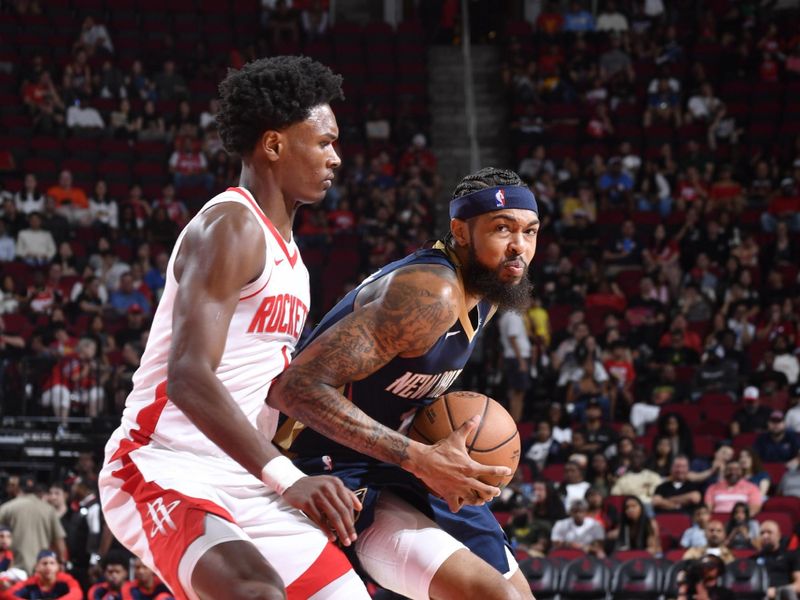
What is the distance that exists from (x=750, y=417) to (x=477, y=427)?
883cm

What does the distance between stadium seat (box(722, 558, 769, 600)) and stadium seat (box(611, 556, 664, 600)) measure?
53cm

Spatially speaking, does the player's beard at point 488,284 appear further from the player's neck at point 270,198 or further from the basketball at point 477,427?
the player's neck at point 270,198

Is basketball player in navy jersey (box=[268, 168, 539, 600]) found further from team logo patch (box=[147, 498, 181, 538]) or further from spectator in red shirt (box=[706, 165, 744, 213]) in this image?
spectator in red shirt (box=[706, 165, 744, 213])

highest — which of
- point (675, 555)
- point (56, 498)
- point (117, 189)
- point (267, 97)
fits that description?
point (267, 97)

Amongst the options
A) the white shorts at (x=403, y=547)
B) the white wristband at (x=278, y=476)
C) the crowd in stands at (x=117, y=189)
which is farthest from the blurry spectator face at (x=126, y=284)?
the white wristband at (x=278, y=476)

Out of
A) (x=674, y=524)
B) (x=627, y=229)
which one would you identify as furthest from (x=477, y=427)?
(x=627, y=229)

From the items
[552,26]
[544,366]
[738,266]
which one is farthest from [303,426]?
[552,26]

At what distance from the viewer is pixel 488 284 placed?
4.17 meters

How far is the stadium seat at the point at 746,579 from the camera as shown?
9.05 metres

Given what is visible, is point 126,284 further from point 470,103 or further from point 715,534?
point 715,534

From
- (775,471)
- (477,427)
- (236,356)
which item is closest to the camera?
(236,356)

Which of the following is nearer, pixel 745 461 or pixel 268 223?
pixel 268 223

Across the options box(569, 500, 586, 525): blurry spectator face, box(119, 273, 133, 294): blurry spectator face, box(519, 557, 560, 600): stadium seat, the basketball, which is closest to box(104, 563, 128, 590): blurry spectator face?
box(519, 557, 560, 600): stadium seat

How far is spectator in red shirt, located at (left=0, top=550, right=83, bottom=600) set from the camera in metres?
9.60
